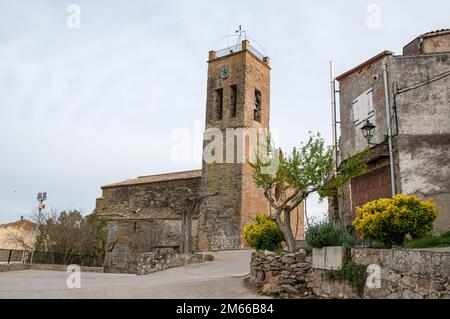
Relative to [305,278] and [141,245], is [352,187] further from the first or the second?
[141,245]

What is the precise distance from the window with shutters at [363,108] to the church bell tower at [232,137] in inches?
441

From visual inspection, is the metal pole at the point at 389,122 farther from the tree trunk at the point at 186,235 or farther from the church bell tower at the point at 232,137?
the church bell tower at the point at 232,137

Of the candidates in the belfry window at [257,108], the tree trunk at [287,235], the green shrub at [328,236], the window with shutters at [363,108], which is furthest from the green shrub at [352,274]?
the belfry window at [257,108]

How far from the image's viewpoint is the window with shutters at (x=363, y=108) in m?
13.9

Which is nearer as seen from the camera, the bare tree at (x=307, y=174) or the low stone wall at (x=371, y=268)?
the low stone wall at (x=371, y=268)

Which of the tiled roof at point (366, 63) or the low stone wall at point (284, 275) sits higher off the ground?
the tiled roof at point (366, 63)

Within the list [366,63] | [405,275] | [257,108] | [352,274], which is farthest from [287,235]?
[257,108]

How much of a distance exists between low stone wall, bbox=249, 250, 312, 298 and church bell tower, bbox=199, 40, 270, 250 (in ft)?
47.9

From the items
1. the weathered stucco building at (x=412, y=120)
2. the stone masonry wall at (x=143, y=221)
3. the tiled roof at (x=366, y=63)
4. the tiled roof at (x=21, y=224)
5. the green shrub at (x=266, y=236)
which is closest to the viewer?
the weathered stucco building at (x=412, y=120)

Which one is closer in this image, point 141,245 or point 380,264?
point 380,264

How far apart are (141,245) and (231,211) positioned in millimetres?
6101

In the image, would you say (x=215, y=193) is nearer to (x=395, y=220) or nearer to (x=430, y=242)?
(x=430, y=242)

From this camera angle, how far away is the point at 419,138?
12148 mm
